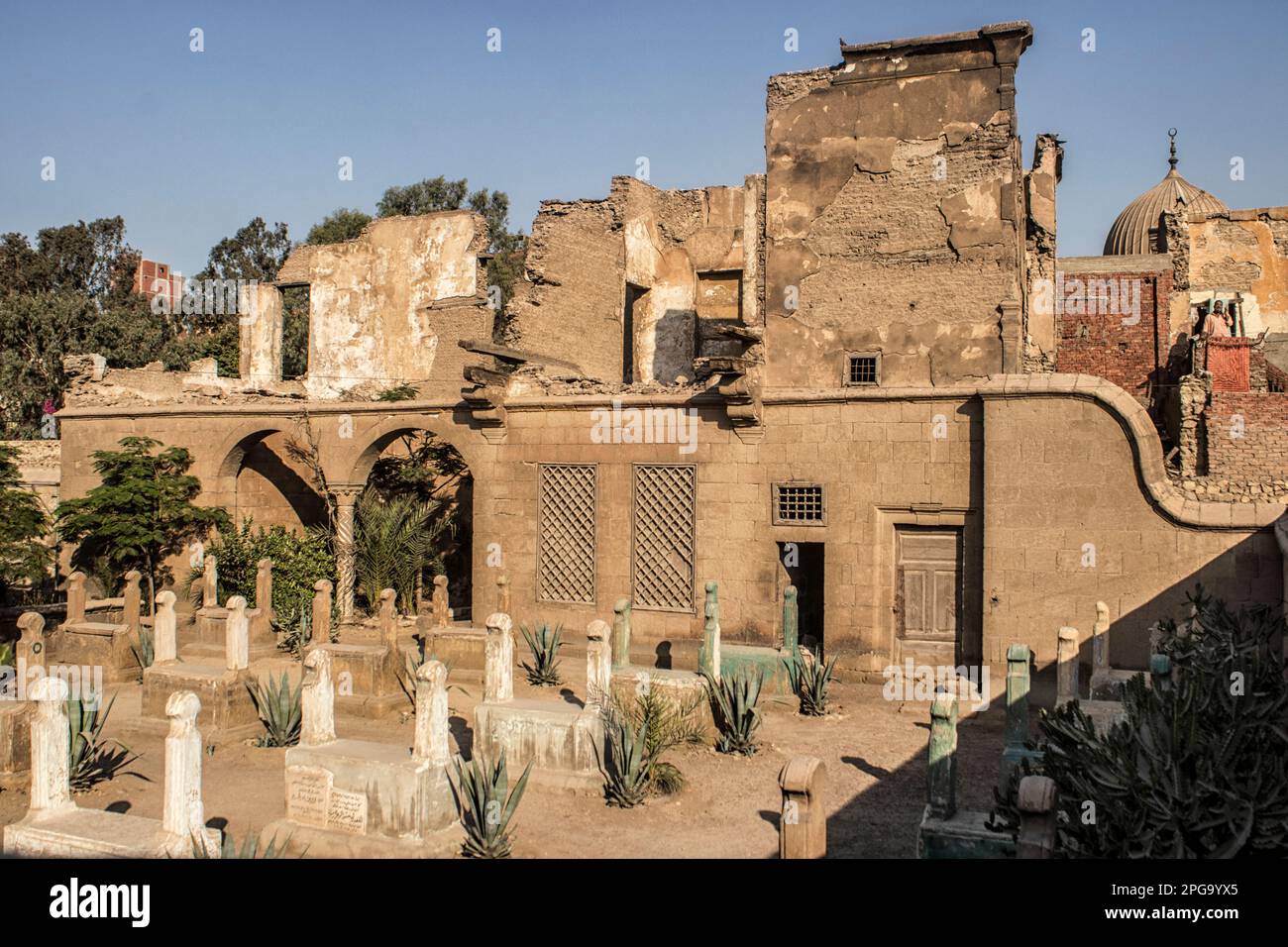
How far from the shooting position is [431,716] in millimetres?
7441

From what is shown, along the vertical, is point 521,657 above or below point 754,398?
below

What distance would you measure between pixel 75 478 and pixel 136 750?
32.7ft

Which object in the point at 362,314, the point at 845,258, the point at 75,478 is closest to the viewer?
the point at 845,258

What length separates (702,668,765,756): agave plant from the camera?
10.2 m

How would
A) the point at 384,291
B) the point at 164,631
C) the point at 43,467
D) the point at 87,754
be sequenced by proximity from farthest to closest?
the point at 384,291, the point at 43,467, the point at 164,631, the point at 87,754

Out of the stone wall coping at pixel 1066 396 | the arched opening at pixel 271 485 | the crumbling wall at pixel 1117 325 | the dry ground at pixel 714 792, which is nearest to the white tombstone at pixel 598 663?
the dry ground at pixel 714 792

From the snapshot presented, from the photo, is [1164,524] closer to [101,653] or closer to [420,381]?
[101,653]

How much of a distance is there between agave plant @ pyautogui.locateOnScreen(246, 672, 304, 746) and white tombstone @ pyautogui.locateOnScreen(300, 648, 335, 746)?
2674 mm

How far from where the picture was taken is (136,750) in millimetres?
10609

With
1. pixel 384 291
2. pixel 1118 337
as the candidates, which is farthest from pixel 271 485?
pixel 1118 337

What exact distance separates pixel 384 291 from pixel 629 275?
7.05 meters

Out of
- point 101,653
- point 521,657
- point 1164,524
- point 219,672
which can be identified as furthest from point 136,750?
point 1164,524

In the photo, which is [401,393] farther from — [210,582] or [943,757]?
[943,757]

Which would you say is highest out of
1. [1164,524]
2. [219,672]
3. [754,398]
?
[754,398]
